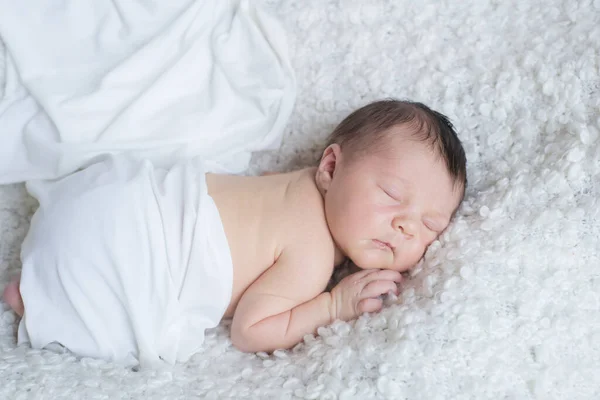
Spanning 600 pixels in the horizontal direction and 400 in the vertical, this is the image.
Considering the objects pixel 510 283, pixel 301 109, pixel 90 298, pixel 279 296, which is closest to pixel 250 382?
pixel 279 296

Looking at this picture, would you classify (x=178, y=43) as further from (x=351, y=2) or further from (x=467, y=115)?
(x=467, y=115)

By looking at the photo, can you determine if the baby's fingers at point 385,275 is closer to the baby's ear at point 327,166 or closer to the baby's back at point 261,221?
the baby's back at point 261,221

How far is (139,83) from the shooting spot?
1.52 metres

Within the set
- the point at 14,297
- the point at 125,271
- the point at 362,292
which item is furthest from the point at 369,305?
the point at 14,297

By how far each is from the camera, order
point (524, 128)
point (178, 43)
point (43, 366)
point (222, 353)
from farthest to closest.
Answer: point (178, 43)
point (524, 128)
point (222, 353)
point (43, 366)

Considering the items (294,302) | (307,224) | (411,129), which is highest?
(411,129)

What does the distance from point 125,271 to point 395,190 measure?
0.53 metres

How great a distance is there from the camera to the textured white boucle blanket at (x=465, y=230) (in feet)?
3.53

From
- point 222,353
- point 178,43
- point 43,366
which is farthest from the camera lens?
point 178,43

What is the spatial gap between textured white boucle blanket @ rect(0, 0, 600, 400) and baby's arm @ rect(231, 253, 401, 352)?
38 mm

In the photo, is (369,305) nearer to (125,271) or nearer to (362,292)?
(362,292)

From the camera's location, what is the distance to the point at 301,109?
5.46 ft

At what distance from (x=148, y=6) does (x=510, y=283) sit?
104cm

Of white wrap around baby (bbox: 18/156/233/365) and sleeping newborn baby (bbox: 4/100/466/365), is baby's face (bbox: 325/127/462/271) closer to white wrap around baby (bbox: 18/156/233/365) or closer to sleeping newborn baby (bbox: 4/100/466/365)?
sleeping newborn baby (bbox: 4/100/466/365)
